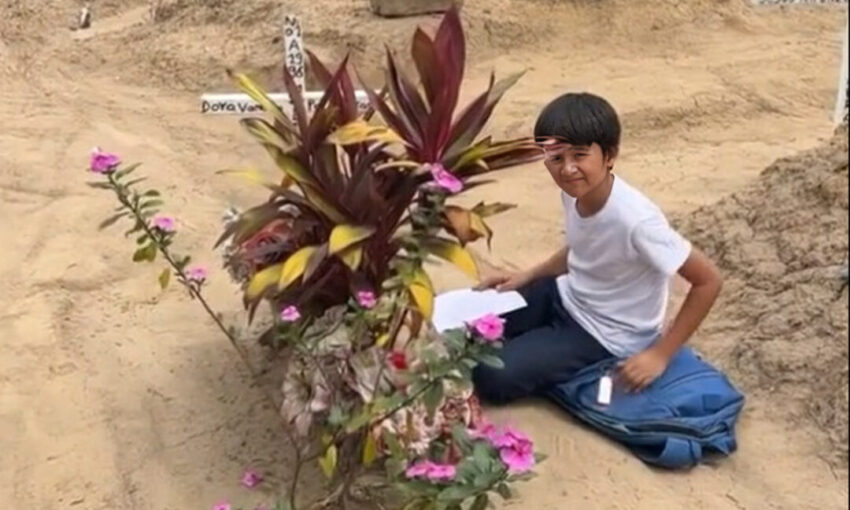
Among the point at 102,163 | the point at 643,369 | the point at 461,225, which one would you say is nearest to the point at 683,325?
the point at 643,369

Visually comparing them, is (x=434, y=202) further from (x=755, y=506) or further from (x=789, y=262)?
(x=789, y=262)

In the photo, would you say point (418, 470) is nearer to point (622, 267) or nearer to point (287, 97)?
point (622, 267)

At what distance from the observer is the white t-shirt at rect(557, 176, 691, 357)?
3.56 meters

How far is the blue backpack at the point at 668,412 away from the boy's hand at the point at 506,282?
1.23 ft

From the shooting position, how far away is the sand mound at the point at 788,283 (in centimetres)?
375

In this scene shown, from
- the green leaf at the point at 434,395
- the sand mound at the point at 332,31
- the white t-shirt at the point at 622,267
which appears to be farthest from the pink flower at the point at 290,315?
the sand mound at the point at 332,31

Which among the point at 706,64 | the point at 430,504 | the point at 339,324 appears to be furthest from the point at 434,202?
the point at 706,64

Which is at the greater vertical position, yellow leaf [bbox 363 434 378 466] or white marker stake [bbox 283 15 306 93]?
white marker stake [bbox 283 15 306 93]

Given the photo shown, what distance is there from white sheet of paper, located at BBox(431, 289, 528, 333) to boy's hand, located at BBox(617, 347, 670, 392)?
36 centimetres

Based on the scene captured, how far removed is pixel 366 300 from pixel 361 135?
40 centimetres

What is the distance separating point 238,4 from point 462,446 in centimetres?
385

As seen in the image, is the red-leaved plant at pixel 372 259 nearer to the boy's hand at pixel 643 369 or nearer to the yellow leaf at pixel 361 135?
the yellow leaf at pixel 361 135

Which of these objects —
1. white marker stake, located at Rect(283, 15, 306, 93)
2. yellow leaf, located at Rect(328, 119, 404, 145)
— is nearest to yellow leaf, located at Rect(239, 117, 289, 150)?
yellow leaf, located at Rect(328, 119, 404, 145)

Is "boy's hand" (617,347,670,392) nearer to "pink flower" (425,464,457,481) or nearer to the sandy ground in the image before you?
the sandy ground
